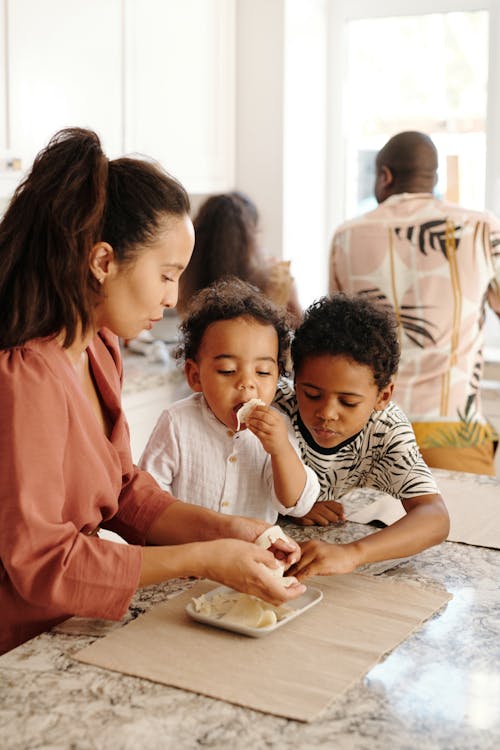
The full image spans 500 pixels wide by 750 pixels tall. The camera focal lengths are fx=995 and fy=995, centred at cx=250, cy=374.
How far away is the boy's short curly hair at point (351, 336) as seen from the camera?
5.11 feet

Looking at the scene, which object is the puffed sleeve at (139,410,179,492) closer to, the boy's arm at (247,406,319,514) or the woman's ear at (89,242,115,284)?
the boy's arm at (247,406,319,514)

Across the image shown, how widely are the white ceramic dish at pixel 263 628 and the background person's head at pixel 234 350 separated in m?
0.37

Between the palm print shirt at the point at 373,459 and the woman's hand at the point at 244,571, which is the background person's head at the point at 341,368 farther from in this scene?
the woman's hand at the point at 244,571

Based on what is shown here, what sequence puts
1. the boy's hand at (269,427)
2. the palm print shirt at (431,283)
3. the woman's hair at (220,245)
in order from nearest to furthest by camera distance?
the boy's hand at (269,427)
the palm print shirt at (431,283)
the woman's hair at (220,245)

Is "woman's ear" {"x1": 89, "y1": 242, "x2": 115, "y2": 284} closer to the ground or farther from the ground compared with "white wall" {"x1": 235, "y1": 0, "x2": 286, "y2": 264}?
closer to the ground

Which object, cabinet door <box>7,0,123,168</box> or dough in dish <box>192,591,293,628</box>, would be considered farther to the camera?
cabinet door <box>7,0,123,168</box>

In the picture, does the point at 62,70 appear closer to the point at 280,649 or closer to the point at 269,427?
the point at 269,427

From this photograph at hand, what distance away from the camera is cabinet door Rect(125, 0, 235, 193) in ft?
10.3

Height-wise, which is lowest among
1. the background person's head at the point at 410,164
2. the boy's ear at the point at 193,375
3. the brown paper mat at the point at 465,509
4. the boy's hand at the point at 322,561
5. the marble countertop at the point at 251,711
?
the brown paper mat at the point at 465,509

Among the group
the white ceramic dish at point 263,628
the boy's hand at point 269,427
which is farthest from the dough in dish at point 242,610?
the boy's hand at point 269,427

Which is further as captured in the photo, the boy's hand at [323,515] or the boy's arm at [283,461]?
the boy's hand at [323,515]

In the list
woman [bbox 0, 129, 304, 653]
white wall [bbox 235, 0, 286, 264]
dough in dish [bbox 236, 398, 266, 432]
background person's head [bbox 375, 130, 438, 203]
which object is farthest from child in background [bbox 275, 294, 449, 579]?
white wall [bbox 235, 0, 286, 264]

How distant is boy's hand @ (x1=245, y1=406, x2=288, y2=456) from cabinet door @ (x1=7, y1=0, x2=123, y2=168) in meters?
1.52

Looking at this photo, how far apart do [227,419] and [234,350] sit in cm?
11
